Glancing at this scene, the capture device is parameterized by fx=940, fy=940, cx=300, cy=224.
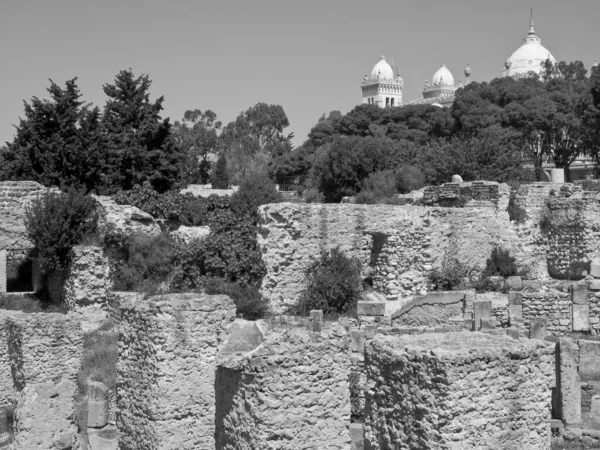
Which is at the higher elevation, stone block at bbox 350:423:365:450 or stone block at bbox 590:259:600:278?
stone block at bbox 590:259:600:278

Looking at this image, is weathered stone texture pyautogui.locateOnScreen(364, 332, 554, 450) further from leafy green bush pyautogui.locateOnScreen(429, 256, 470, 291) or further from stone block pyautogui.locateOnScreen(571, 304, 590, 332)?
leafy green bush pyautogui.locateOnScreen(429, 256, 470, 291)

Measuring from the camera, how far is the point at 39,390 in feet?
37.9

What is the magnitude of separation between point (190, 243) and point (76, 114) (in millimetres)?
8784

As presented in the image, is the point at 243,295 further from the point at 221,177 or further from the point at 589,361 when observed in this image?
the point at 221,177

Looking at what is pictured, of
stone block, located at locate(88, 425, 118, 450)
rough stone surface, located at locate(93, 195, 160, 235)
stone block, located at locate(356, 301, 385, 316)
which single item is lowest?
stone block, located at locate(88, 425, 118, 450)

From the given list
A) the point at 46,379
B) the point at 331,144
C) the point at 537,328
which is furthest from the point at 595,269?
the point at 331,144

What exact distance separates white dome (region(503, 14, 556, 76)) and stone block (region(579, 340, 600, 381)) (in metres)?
91.3

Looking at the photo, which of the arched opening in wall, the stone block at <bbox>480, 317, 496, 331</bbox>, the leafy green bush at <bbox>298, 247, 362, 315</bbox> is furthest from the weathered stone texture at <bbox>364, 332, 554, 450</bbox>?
the arched opening in wall

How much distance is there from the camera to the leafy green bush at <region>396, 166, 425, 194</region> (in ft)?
98.1

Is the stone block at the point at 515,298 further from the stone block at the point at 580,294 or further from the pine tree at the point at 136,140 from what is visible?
the pine tree at the point at 136,140

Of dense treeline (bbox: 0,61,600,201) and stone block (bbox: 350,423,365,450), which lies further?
dense treeline (bbox: 0,61,600,201)

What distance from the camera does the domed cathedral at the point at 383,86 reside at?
136m

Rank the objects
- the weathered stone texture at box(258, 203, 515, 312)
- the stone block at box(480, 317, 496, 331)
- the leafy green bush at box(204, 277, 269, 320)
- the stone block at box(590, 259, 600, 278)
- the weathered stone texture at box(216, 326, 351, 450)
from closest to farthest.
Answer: the weathered stone texture at box(216, 326, 351, 450) < the stone block at box(480, 317, 496, 331) < the leafy green bush at box(204, 277, 269, 320) < the weathered stone texture at box(258, 203, 515, 312) < the stone block at box(590, 259, 600, 278)

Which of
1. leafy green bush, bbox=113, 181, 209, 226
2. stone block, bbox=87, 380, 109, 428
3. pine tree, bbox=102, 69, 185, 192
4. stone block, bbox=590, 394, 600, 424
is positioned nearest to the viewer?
stone block, bbox=87, 380, 109, 428
